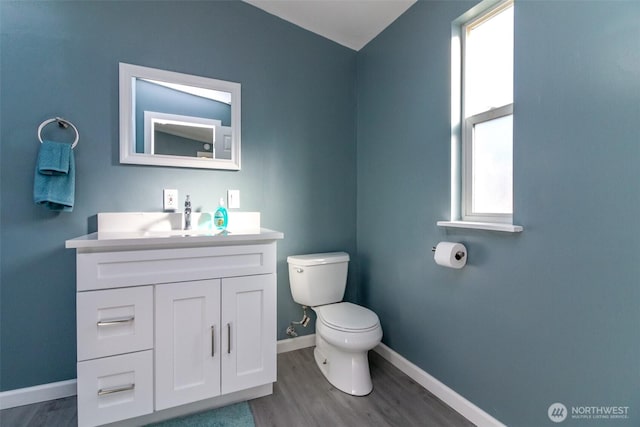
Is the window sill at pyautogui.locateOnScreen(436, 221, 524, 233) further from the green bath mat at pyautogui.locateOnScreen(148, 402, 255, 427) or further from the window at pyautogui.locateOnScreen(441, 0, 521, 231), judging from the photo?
the green bath mat at pyautogui.locateOnScreen(148, 402, 255, 427)

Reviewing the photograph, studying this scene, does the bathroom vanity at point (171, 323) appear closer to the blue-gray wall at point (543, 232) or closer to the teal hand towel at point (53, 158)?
the teal hand towel at point (53, 158)

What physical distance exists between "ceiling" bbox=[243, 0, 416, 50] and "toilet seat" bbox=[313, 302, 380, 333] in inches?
74.7

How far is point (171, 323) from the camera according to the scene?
1.34 meters

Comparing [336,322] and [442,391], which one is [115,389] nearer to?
[336,322]

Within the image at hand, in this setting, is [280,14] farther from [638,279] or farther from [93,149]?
[638,279]

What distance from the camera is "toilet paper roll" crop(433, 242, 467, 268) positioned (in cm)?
139

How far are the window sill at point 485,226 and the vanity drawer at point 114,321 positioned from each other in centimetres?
146

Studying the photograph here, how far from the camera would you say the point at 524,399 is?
3.92 feet

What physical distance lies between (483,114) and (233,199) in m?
1.51

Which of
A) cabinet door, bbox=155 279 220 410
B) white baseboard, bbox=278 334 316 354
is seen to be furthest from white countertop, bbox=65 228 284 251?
white baseboard, bbox=278 334 316 354

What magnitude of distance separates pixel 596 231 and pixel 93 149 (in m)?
2.32

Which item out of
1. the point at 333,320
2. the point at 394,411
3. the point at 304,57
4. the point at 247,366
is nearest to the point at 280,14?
the point at 304,57

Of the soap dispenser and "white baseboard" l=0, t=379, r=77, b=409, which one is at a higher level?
the soap dispenser

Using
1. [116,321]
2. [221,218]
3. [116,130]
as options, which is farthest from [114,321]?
[116,130]
